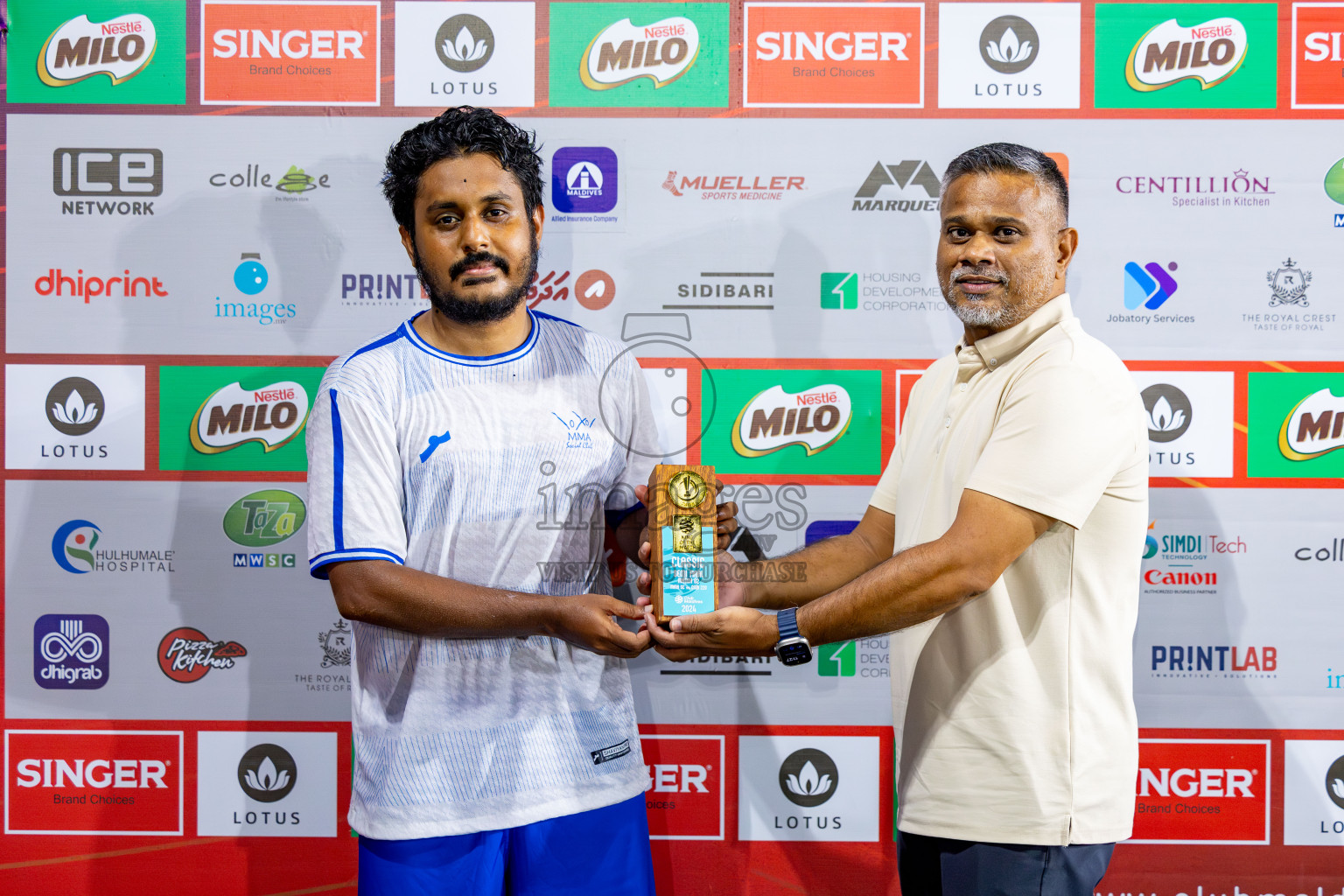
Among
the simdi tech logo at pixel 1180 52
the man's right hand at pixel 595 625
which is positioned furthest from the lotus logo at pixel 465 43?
the simdi tech logo at pixel 1180 52

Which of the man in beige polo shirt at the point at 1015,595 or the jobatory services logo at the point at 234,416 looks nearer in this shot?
the man in beige polo shirt at the point at 1015,595

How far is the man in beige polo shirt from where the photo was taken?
59.6 inches

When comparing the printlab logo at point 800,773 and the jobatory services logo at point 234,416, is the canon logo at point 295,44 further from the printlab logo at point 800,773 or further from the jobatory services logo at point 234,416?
the printlab logo at point 800,773

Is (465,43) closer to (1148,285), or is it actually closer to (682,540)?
(682,540)

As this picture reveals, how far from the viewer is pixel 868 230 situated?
2.42m

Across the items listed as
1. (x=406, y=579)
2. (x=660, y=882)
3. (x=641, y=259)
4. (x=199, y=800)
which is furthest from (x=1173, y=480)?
(x=199, y=800)

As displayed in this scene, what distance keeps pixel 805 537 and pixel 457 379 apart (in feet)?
3.74

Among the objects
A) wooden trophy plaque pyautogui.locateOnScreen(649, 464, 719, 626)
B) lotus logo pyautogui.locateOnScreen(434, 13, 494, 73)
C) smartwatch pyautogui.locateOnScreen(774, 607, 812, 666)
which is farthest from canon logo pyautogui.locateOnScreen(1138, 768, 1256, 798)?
lotus logo pyautogui.locateOnScreen(434, 13, 494, 73)

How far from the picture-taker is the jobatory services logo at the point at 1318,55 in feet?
7.85

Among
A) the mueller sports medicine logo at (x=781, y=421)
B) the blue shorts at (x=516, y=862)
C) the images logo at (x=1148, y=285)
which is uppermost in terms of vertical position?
the images logo at (x=1148, y=285)

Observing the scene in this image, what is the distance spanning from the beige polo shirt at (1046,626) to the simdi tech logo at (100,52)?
2360mm

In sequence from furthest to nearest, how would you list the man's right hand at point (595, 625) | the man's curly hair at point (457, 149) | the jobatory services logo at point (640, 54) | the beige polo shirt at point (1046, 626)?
the jobatory services logo at point (640, 54)
the man's curly hair at point (457, 149)
the man's right hand at point (595, 625)
the beige polo shirt at point (1046, 626)

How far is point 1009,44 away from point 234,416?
239cm

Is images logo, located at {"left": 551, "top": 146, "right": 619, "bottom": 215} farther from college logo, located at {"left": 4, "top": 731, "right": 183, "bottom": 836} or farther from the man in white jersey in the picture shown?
college logo, located at {"left": 4, "top": 731, "right": 183, "bottom": 836}
